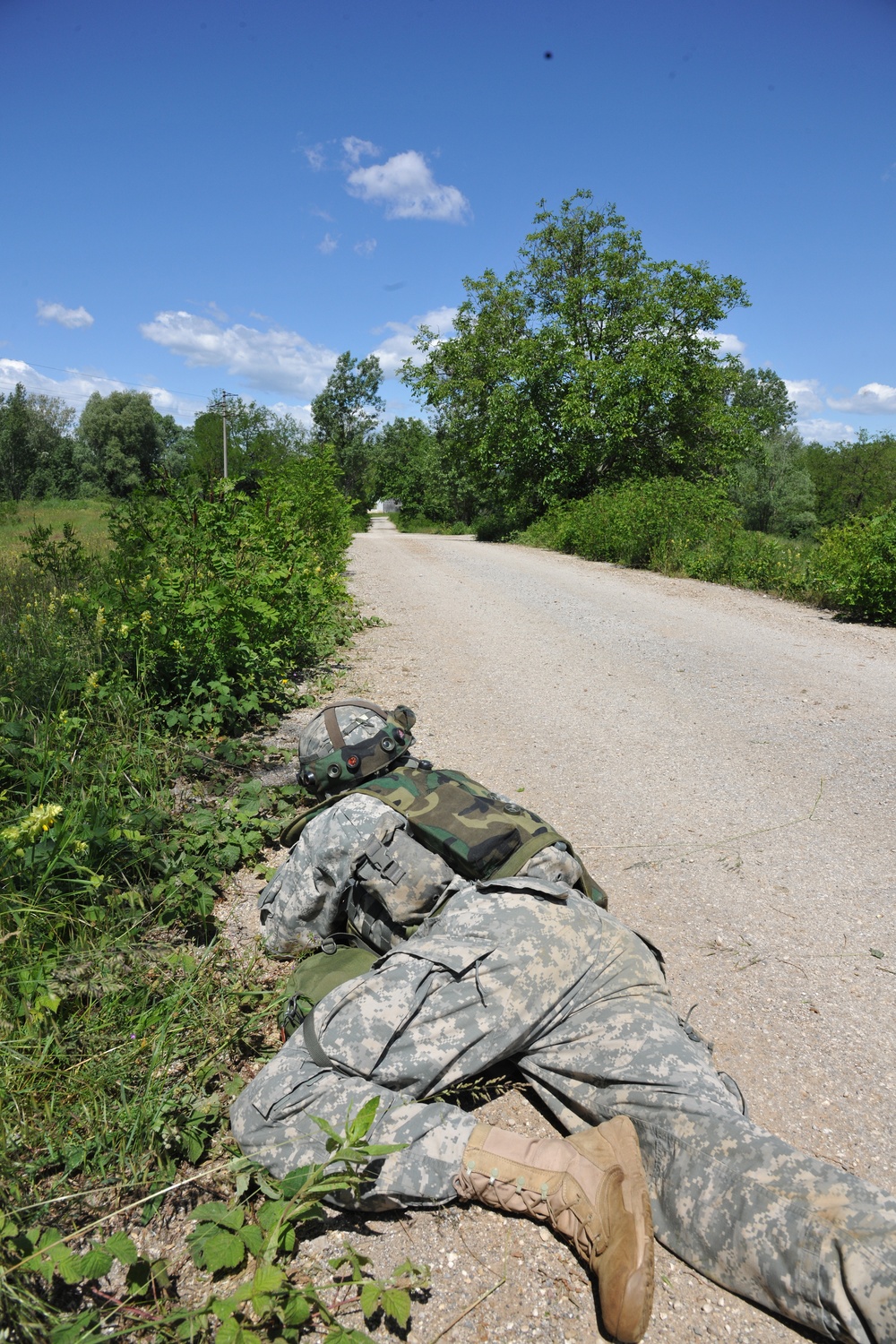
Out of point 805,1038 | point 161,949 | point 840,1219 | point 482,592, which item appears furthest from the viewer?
point 482,592

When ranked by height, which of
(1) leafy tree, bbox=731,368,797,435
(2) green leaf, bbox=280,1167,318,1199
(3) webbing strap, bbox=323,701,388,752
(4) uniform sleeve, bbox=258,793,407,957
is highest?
(1) leafy tree, bbox=731,368,797,435

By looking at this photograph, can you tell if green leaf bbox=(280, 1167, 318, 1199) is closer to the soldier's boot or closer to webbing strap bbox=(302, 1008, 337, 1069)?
webbing strap bbox=(302, 1008, 337, 1069)

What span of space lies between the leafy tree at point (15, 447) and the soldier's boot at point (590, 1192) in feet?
199

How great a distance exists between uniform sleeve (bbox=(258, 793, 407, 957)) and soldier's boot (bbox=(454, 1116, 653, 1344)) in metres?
0.86

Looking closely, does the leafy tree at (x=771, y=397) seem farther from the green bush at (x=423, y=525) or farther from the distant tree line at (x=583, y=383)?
the distant tree line at (x=583, y=383)

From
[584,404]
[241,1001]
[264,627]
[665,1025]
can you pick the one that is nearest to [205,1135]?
[241,1001]

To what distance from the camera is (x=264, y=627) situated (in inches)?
203

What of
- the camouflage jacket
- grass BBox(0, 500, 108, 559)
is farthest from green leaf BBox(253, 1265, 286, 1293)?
grass BBox(0, 500, 108, 559)

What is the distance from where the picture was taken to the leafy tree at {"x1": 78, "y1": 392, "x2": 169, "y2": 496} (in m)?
61.2

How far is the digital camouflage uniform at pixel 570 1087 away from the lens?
1.56 meters

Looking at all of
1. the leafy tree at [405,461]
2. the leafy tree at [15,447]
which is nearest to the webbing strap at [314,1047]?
the leafy tree at [405,461]

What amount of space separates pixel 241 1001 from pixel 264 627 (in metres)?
3.04

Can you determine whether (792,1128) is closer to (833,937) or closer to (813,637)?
(833,937)

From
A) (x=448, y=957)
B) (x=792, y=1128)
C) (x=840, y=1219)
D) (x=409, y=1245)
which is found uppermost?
(x=448, y=957)
